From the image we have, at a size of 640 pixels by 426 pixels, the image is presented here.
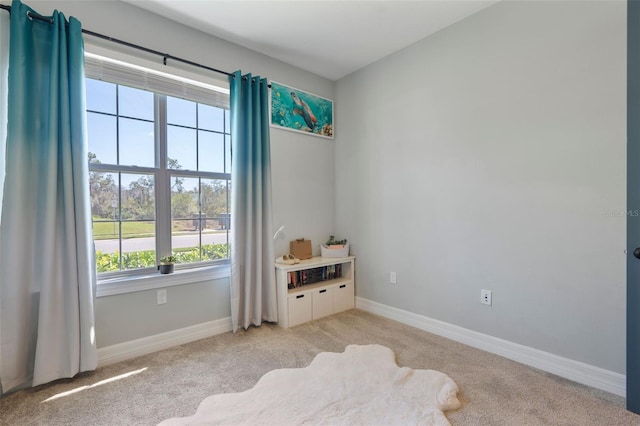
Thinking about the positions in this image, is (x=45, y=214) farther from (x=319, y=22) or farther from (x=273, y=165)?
(x=319, y=22)

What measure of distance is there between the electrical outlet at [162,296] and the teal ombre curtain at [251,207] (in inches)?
20.8

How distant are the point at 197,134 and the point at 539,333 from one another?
307 centimetres

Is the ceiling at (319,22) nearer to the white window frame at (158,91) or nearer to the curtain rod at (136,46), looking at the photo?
the curtain rod at (136,46)

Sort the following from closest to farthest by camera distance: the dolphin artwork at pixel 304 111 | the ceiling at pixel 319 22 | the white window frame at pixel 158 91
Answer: the white window frame at pixel 158 91 < the ceiling at pixel 319 22 < the dolphin artwork at pixel 304 111

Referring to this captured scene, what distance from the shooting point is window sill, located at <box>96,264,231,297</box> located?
7.11 ft

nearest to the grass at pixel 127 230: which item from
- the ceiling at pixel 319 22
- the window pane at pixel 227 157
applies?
the window pane at pixel 227 157

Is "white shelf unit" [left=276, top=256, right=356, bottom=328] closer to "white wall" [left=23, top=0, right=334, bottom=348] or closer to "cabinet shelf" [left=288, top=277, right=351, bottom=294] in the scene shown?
"cabinet shelf" [left=288, top=277, right=351, bottom=294]

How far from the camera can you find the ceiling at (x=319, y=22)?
2.26 m

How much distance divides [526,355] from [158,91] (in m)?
3.36

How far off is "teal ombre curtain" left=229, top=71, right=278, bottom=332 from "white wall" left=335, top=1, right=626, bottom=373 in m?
1.10

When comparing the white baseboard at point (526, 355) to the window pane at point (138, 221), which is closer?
the white baseboard at point (526, 355)

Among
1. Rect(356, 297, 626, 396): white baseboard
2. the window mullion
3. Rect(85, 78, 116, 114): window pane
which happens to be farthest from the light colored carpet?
Rect(85, 78, 116, 114): window pane

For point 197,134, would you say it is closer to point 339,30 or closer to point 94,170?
point 94,170

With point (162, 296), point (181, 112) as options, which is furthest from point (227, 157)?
point (162, 296)
